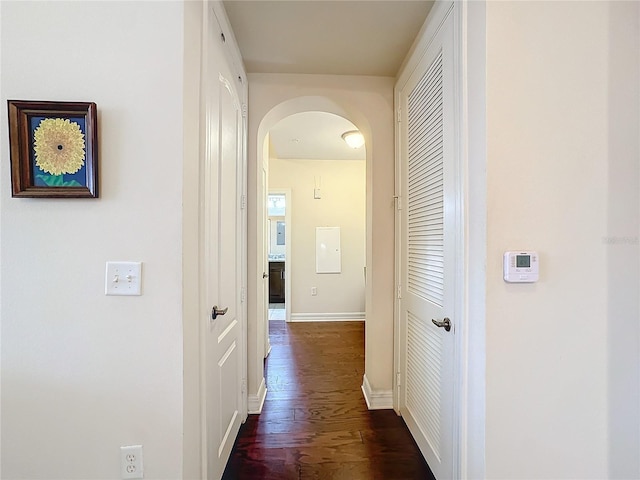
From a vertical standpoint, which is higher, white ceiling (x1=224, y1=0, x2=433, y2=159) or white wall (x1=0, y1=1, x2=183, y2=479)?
white ceiling (x1=224, y1=0, x2=433, y2=159)

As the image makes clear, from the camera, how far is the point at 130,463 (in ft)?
3.55

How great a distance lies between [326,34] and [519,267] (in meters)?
1.61

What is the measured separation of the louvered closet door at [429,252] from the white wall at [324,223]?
2.69 m

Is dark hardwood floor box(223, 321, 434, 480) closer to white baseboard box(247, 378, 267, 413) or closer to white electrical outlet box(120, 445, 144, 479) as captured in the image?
white baseboard box(247, 378, 267, 413)

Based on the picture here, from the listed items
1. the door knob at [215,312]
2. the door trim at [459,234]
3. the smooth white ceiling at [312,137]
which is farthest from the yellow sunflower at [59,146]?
the smooth white ceiling at [312,137]

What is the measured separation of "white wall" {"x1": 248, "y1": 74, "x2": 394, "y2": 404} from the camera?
7.20 ft

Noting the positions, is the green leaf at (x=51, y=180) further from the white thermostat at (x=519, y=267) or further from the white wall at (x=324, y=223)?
the white wall at (x=324, y=223)

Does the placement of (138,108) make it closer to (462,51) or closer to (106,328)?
(106,328)

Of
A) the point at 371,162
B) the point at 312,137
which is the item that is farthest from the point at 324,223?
the point at 371,162

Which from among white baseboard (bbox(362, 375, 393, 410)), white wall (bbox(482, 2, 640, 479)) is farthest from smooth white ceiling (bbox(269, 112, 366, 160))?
white baseboard (bbox(362, 375, 393, 410))

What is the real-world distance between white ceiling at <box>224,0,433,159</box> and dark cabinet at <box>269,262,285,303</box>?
496 cm

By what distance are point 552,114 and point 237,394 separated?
2.13 meters

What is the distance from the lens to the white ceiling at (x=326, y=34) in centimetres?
157

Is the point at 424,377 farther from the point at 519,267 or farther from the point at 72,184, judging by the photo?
the point at 72,184
